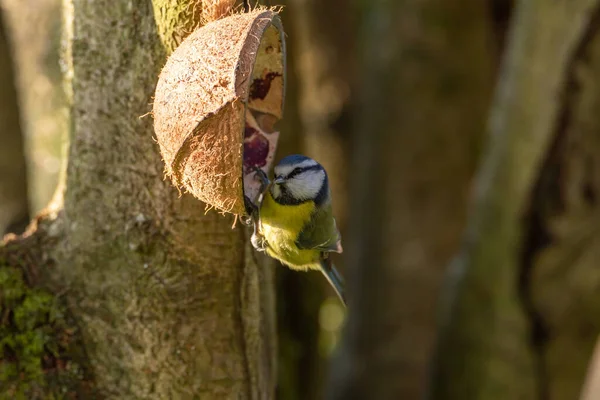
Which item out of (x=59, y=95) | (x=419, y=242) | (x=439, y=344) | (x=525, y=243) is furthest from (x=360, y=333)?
(x=59, y=95)

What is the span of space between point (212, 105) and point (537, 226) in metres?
2.13

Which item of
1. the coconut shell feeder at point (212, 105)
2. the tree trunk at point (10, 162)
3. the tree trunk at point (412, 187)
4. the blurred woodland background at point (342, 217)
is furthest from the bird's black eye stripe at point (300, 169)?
the tree trunk at point (412, 187)

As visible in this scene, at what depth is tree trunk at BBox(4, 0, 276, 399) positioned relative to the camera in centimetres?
209

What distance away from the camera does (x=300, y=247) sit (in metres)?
2.29

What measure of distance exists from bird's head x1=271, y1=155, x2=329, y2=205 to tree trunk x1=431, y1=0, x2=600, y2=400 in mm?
1432

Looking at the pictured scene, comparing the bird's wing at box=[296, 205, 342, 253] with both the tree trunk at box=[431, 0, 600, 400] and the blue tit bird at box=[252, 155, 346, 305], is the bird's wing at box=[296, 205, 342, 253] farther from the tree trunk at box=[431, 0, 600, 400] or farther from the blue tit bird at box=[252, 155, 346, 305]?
the tree trunk at box=[431, 0, 600, 400]

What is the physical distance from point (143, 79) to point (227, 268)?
1.78ft

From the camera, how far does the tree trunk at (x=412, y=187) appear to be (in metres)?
4.68

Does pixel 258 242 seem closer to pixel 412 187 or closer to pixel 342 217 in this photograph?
pixel 412 187

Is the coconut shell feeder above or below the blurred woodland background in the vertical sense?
above

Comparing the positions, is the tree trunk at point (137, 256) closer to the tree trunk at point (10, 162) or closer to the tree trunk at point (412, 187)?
the tree trunk at point (10, 162)

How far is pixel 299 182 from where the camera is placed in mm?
2209

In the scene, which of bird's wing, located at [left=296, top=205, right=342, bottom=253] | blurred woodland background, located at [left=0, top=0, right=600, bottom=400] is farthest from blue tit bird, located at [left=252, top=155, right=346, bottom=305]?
blurred woodland background, located at [left=0, top=0, right=600, bottom=400]

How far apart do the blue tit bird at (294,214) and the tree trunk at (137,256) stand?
0.32 ft
